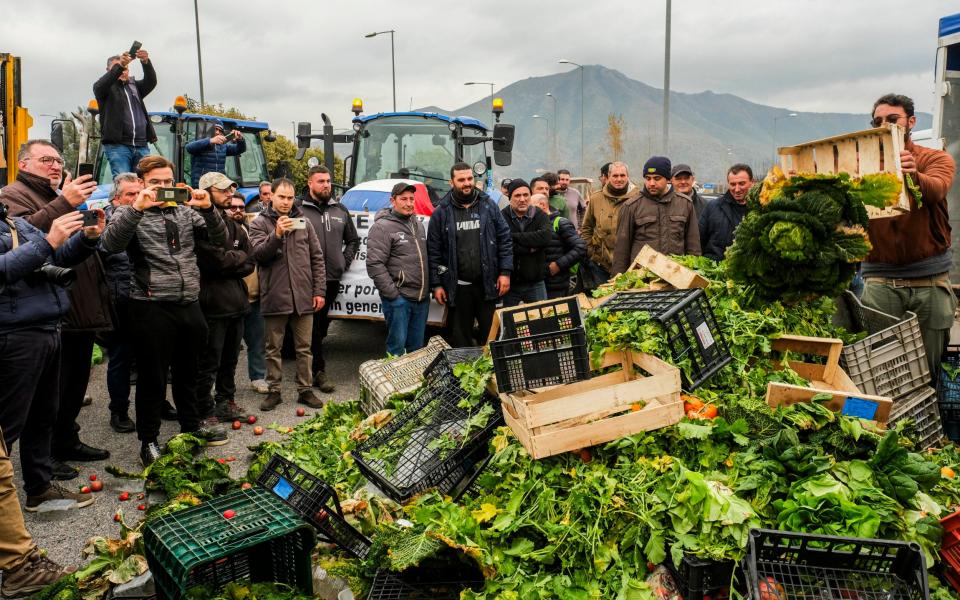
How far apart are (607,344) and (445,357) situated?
4.32ft

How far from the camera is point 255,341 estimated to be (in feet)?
26.0

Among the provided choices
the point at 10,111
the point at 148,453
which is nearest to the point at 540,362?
the point at 148,453

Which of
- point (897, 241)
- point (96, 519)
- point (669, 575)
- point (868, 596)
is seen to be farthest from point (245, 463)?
point (897, 241)

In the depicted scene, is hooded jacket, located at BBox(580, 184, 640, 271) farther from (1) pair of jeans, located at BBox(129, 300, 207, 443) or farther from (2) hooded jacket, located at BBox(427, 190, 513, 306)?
(1) pair of jeans, located at BBox(129, 300, 207, 443)

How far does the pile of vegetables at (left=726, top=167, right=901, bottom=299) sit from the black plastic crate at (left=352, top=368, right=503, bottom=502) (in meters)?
2.22

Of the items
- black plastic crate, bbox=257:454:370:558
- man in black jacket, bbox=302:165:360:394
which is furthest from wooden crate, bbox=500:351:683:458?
man in black jacket, bbox=302:165:360:394

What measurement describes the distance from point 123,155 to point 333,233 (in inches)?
149

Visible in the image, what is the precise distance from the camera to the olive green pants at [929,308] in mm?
5281

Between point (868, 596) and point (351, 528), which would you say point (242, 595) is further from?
point (868, 596)

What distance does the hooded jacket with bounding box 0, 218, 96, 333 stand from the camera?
4.36m

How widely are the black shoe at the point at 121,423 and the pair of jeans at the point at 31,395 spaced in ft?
4.59

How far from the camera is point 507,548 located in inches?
136

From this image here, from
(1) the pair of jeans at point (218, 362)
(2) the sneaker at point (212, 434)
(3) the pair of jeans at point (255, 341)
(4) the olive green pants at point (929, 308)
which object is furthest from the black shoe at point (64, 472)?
(4) the olive green pants at point (929, 308)

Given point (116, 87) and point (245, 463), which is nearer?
point (245, 463)
